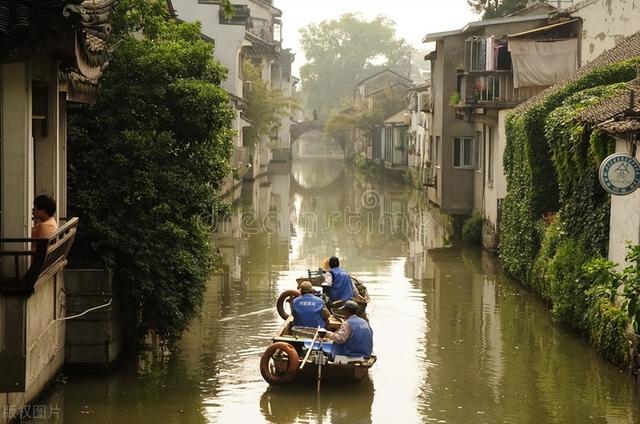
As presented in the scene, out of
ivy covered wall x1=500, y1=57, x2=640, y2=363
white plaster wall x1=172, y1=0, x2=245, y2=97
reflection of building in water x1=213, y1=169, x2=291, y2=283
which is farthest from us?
white plaster wall x1=172, y1=0, x2=245, y2=97

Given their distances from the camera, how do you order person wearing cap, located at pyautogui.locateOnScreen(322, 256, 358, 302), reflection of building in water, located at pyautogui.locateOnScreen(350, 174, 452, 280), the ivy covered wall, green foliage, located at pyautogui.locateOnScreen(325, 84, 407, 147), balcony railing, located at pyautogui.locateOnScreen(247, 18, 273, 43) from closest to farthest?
the ivy covered wall, person wearing cap, located at pyautogui.locateOnScreen(322, 256, 358, 302), reflection of building in water, located at pyautogui.locateOnScreen(350, 174, 452, 280), balcony railing, located at pyautogui.locateOnScreen(247, 18, 273, 43), green foliage, located at pyautogui.locateOnScreen(325, 84, 407, 147)

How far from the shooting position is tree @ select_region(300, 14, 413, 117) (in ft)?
414

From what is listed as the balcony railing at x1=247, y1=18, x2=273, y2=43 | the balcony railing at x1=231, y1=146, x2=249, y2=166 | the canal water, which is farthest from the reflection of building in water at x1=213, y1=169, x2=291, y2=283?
the balcony railing at x1=247, y1=18, x2=273, y2=43

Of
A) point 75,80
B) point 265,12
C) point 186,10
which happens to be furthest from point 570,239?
point 265,12

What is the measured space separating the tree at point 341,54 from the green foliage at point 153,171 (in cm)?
10567

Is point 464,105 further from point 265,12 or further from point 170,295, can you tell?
point 265,12

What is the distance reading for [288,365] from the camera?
15.4m

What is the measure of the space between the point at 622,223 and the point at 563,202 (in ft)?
13.7

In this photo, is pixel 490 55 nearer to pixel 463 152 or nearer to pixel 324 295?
pixel 463 152

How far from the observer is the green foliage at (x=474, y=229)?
112 feet

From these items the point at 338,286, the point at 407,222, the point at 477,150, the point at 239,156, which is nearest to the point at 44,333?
the point at 338,286

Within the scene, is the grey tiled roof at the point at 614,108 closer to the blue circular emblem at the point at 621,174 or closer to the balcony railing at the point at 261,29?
the blue circular emblem at the point at 621,174

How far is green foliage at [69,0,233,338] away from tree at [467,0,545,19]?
3419 cm

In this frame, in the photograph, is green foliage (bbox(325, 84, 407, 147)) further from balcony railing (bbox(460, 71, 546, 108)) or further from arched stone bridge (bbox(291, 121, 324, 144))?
balcony railing (bbox(460, 71, 546, 108))
